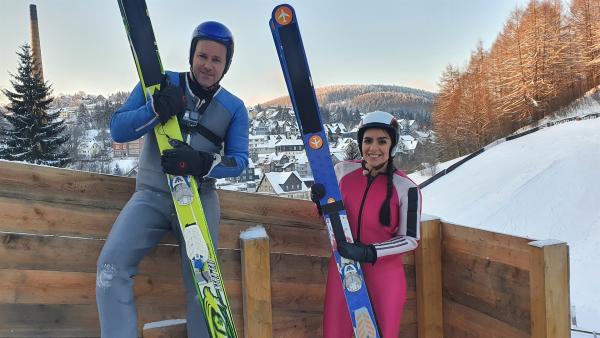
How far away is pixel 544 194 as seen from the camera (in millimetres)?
16219

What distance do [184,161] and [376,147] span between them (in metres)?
1.02

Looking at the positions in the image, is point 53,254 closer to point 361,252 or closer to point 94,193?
point 94,193

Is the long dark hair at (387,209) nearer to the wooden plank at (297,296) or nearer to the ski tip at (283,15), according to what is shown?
the wooden plank at (297,296)

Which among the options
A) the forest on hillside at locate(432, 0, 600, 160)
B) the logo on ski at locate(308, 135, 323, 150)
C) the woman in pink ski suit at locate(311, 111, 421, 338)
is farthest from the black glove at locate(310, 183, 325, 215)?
the forest on hillside at locate(432, 0, 600, 160)

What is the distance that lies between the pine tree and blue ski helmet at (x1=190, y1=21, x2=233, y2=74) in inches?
998

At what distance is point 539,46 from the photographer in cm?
3069

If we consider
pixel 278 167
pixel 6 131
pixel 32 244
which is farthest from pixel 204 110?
pixel 278 167

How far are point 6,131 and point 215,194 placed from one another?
27.8m

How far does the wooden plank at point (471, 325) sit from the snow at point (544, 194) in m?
7.25

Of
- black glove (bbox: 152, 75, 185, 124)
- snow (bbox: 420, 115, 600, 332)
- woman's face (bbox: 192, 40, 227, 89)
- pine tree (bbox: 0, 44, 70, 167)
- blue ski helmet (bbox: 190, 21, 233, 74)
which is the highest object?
pine tree (bbox: 0, 44, 70, 167)

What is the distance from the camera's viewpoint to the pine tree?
24.7 m

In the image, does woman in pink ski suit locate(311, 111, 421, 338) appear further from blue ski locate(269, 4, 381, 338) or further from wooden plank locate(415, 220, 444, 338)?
wooden plank locate(415, 220, 444, 338)

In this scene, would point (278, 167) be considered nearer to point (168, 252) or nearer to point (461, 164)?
point (461, 164)

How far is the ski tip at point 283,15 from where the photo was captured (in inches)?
97.0
